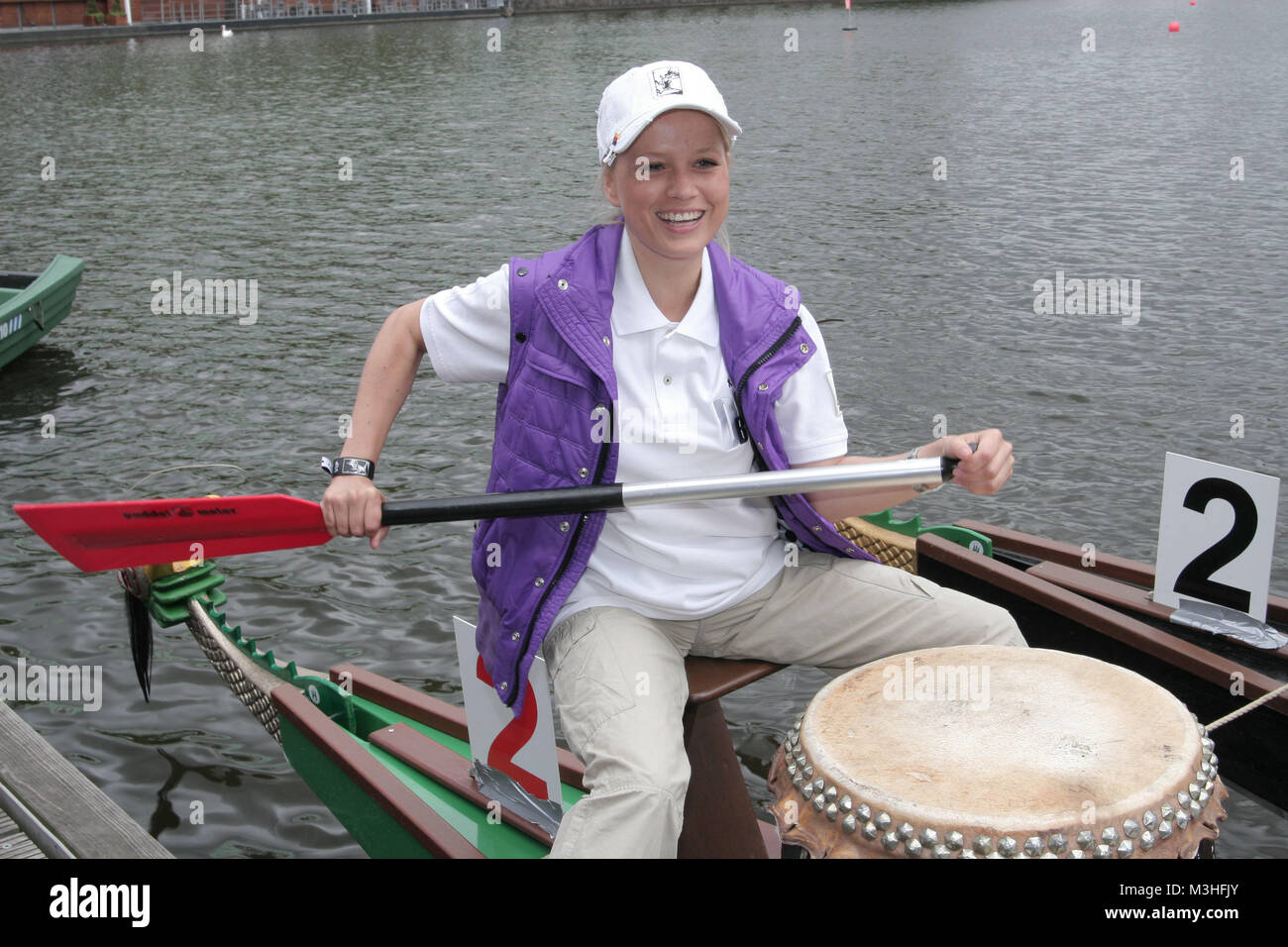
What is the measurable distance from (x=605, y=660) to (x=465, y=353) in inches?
31.6

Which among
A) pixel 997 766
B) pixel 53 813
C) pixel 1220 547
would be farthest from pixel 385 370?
pixel 1220 547

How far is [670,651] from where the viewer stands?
2.88 metres

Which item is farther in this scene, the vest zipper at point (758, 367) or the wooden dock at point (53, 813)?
the wooden dock at point (53, 813)

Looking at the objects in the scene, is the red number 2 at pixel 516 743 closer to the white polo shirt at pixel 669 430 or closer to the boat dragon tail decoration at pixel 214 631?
the white polo shirt at pixel 669 430

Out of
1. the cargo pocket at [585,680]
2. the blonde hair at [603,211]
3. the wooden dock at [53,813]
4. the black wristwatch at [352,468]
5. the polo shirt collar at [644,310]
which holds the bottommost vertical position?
the wooden dock at [53,813]

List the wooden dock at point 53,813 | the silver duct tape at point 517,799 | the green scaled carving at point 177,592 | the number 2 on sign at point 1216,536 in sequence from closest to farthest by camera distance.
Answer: the silver duct tape at point 517,799 < the number 2 on sign at point 1216,536 < the wooden dock at point 53,813 < the green scaled carving at point 177,592

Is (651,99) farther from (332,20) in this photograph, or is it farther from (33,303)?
(332,20)

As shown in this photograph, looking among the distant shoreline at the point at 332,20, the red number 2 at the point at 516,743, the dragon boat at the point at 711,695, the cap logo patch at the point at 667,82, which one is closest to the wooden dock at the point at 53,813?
the dragon boat at the point at 711,695

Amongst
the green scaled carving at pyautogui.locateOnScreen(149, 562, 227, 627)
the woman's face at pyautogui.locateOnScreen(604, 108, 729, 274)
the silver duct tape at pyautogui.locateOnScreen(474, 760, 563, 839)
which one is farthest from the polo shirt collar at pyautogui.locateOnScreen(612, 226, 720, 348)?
the green scaled carving at pyautogui.locateOnScreen(149, 562, 227, 627)

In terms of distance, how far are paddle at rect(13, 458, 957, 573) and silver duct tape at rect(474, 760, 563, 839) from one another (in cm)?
82

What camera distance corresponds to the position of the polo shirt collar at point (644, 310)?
2957 millimetres

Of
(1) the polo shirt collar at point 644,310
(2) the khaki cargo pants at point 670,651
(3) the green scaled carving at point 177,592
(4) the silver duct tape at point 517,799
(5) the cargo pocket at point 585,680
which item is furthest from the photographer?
(3) the green scaled carving at point 177,592

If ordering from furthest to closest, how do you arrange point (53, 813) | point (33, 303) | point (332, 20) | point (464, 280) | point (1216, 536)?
point (332, 20), point (464, 280), point (33, 303), point (53, 813), point (1216, 536)

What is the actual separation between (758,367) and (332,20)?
46.5m
